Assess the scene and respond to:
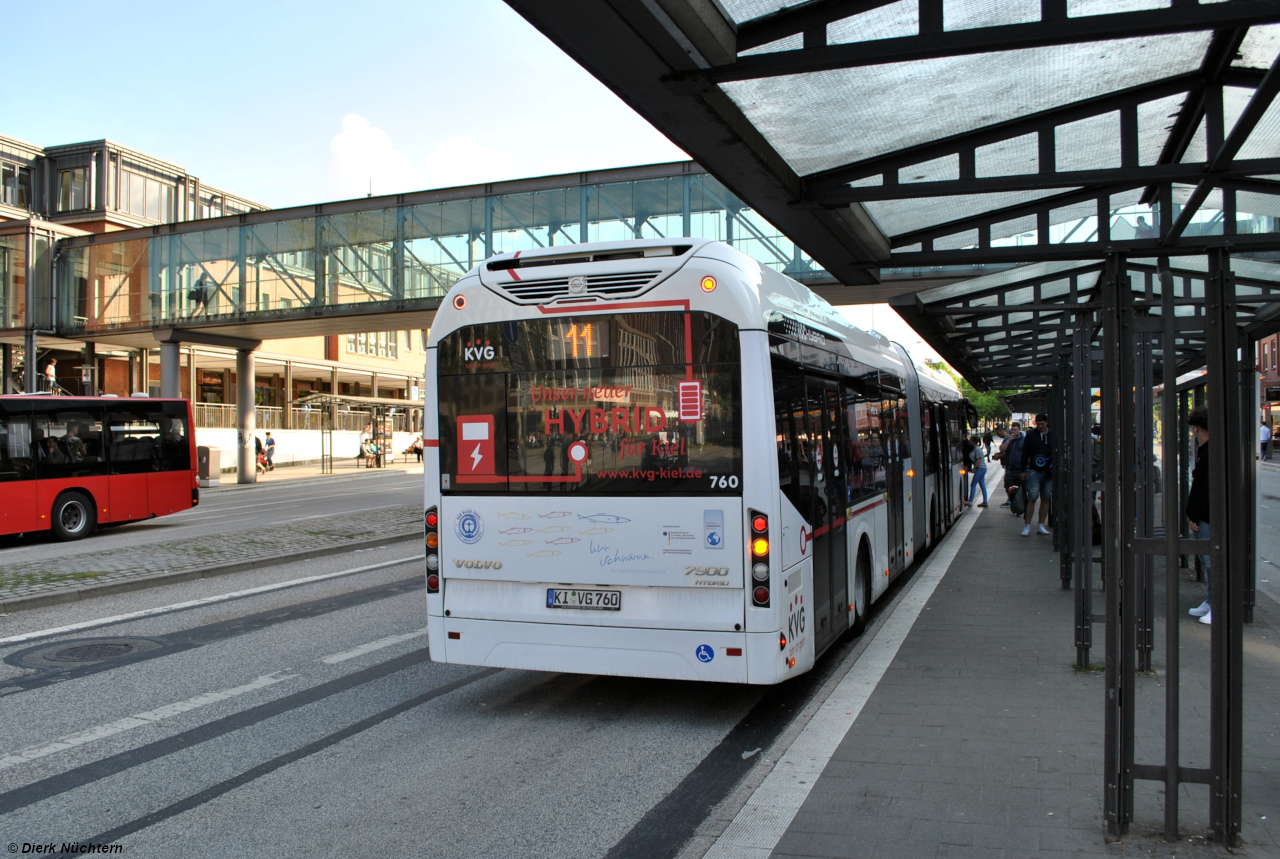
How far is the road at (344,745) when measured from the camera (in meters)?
4.46

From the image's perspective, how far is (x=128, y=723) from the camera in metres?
6.17

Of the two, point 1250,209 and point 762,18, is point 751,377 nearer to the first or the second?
point 762,18

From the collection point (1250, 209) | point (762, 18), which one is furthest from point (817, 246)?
point (1250, 209)

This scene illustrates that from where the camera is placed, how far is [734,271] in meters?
5.95

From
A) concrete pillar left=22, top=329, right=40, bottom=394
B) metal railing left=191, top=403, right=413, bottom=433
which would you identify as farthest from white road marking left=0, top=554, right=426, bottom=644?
metal railing left=191, top=403, right=413, bottom=433

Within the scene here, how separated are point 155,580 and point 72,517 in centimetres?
747

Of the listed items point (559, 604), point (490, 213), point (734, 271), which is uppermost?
point (490, 213)

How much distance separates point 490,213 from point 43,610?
1955 centimetres

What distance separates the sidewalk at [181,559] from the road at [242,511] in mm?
1161

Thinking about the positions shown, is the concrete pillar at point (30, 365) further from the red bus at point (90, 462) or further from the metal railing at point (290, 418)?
the red bus at point (90, 462)

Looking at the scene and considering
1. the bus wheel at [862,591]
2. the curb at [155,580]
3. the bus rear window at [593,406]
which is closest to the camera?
the bus rear window at [593,406]

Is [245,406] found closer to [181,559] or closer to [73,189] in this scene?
[73,189]

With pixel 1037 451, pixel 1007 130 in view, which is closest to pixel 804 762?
pixel 1007 130

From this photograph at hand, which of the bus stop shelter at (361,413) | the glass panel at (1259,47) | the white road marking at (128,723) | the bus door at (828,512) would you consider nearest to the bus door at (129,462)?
the white road marking at (128,723)
